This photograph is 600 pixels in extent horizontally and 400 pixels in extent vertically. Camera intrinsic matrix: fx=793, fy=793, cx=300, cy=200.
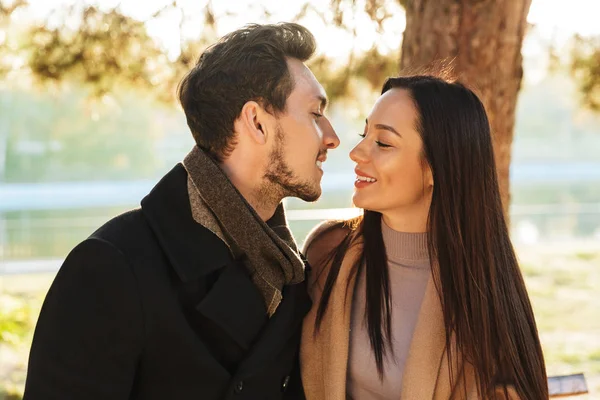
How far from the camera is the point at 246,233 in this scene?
234 centimetres

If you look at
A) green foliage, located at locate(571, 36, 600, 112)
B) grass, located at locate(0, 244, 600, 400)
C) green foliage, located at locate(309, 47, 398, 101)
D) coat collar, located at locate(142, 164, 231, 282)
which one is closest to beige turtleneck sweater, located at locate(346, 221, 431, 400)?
coat collar, located at locate(142, 164, 231, 282)

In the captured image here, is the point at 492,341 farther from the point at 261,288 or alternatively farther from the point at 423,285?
the point at 261,288

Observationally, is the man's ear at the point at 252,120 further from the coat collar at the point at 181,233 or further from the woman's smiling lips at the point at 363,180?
A: the woman's smiling lips at the point at 363,180

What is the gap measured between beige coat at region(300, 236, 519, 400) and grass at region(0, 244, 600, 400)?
2688 mm

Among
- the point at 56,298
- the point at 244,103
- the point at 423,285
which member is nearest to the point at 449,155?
the point at 423,285

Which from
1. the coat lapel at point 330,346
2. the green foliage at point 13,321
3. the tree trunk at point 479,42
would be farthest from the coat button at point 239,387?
the green foliage at point 13,321

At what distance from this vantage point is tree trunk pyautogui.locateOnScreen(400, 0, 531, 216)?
144 inches

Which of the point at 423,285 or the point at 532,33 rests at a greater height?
the point at 532,33

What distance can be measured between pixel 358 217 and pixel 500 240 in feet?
1.80

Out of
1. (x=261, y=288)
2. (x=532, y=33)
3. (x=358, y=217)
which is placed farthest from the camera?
(x=532, y=33)

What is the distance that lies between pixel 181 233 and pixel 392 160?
0.75 metres

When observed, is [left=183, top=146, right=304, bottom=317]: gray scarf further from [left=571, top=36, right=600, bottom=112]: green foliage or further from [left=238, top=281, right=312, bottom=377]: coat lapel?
[left=571, top=36, right=600, bottom=112]: green foliage

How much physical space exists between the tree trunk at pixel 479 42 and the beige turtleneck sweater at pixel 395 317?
41.4 inches

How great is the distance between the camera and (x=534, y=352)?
260 cm
